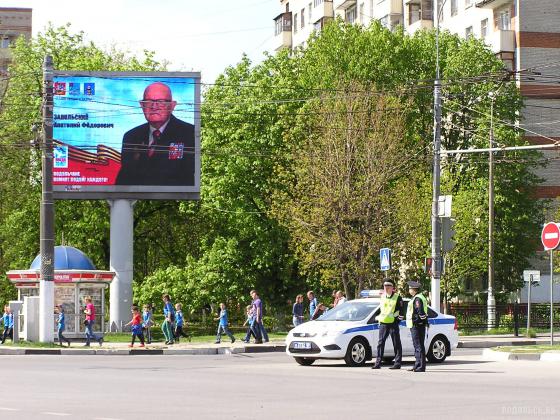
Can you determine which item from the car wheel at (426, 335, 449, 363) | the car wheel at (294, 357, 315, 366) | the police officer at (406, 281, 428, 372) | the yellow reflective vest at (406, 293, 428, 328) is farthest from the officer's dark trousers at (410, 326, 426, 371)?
the car wheel at (294, 357, 315, 366)

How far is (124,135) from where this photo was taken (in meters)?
49.8

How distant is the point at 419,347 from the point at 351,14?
6697 cm

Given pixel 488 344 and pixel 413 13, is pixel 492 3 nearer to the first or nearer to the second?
pixel 413 13

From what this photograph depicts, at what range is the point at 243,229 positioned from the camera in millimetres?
55375

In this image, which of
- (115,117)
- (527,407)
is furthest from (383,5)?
(527,407)

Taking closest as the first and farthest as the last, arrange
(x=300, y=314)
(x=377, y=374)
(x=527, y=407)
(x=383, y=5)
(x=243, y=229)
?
1. (x=527, y=407)
2. (x=377, y=374)
3. (x=300, y=314)
4. (x=243, y=229)
5. (x=383, y=5)

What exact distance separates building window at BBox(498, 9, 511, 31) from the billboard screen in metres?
25.4

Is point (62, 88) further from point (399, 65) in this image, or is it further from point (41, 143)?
point (399, 65)

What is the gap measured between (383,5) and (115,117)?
36.9 m

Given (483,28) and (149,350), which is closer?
(149,350)

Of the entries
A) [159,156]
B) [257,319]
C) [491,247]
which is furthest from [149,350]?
[491,247]

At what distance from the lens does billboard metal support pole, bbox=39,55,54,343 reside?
38.7m

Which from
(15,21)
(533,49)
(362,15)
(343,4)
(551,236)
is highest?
(15,21)

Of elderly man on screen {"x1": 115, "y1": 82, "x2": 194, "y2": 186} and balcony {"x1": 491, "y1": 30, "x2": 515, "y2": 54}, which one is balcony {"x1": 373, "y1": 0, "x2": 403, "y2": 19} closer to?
balcony {"x1": 491, "y1": 30, "x2": 515, "y2": 54}
